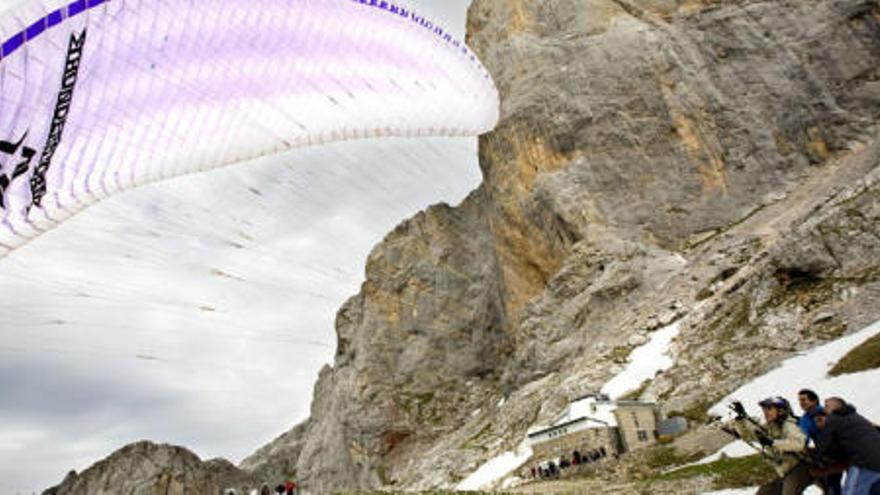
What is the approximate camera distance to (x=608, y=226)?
3012 inches

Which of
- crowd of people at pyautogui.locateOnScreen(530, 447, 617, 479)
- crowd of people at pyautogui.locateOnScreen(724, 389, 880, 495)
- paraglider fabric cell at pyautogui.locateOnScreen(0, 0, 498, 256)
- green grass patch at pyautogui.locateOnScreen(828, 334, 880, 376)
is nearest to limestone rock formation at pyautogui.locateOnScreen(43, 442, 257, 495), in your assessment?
crowd of people at pyautogui.locateOnScreen(530, 447, 617, 479)

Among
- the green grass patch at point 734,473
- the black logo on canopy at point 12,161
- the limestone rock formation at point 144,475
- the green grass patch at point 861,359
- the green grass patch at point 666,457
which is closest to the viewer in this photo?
the black logo on canopy at point 12,161

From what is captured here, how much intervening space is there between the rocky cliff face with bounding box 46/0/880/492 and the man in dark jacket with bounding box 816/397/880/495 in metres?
35.7

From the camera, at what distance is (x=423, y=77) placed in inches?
724

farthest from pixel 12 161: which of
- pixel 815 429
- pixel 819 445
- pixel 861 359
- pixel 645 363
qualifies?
pixel 645 363

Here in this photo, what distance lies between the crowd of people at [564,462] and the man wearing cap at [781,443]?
2890 cm

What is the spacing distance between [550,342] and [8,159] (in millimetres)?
63533

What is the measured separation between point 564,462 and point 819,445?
3457 centimetres

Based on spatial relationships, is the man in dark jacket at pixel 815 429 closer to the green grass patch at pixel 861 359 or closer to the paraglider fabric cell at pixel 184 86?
the paraglider fabric cell at pixel 184 86

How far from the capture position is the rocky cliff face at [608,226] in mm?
54219

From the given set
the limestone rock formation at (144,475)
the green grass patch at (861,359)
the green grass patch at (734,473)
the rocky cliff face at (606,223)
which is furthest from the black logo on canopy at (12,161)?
the limestone rock formation at (144,475)

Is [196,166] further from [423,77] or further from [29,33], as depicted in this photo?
Answer: [423,77]

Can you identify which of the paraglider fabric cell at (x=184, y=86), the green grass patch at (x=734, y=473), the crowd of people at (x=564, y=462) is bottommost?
the green grass patch at (x=734, y=473)

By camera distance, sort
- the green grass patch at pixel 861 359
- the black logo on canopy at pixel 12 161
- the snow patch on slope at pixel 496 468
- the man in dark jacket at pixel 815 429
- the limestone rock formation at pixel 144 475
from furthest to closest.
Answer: the limestone rock formation at pixel 144 475, the snow patch on slope at pixel 496 468, the green grass patch at pixel 861 359, the black logo on canopy at pixel 12 161, the man in dark jacket at pixel 815 429
